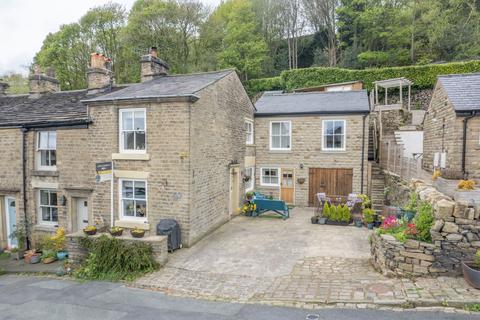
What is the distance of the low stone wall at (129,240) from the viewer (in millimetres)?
9070

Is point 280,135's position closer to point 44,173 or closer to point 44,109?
point 44,173

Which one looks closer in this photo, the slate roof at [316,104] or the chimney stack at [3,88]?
the slate roof at [316,104]

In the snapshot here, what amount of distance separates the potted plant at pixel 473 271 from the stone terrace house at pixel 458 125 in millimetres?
4460

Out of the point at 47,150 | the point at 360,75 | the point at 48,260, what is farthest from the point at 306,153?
the point at 360,75

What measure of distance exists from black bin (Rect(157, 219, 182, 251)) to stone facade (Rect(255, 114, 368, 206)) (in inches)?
326

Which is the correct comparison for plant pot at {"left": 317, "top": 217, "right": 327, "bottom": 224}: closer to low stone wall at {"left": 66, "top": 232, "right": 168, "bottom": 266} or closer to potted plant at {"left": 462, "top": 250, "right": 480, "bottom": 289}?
potted plant at {"left": 462, "top": 250, "right": 480, "bottom": 289}

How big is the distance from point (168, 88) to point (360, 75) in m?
22.6

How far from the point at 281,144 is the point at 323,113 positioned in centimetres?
299

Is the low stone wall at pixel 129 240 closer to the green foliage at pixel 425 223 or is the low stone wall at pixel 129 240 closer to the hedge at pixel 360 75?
the green foliage at pixel 425 223

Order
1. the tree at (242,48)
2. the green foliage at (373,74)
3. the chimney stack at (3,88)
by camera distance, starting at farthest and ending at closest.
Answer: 1. the tree at (242,48)
2. the green foliage at (373,74)
3. the chimney stack at (3,88)

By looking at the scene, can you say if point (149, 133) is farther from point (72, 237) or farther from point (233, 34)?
point (233, 34)

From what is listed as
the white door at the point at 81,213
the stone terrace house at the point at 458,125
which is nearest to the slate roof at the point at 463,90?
the stone terrace house at the point at 458,125

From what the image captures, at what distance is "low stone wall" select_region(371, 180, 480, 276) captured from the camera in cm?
681

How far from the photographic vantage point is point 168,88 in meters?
11.7
